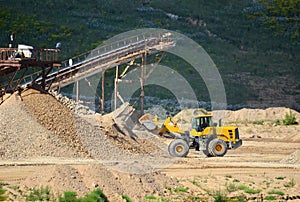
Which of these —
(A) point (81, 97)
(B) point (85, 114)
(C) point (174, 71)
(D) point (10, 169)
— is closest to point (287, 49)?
(C) point (174, 71)

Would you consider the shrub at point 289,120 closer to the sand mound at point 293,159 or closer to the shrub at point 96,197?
the sand mound at point 293,159

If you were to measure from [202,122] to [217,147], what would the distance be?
1.28m

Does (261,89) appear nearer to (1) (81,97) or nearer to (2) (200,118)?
(1) (81,97)

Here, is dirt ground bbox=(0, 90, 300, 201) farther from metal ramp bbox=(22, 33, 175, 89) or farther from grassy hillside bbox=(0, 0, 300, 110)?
grassy hillside bbox=(0, 0, 300, 110)

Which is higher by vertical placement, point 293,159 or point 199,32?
point 199,32

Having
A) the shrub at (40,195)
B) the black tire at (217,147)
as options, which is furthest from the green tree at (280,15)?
the shrub at (40,195)

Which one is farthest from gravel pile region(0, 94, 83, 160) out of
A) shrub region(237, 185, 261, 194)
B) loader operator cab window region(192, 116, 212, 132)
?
shrub region(237, 185, 261, 194)

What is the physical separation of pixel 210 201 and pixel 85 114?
13.2 meters

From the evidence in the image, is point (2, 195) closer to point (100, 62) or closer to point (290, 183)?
point (290, 183)

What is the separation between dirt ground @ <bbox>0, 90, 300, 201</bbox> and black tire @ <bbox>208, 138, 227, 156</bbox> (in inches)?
12.2

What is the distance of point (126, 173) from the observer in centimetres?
2420

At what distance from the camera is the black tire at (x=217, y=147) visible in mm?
32719

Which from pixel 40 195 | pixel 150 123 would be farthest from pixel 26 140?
pixel 40 195

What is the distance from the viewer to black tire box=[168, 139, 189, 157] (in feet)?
106
